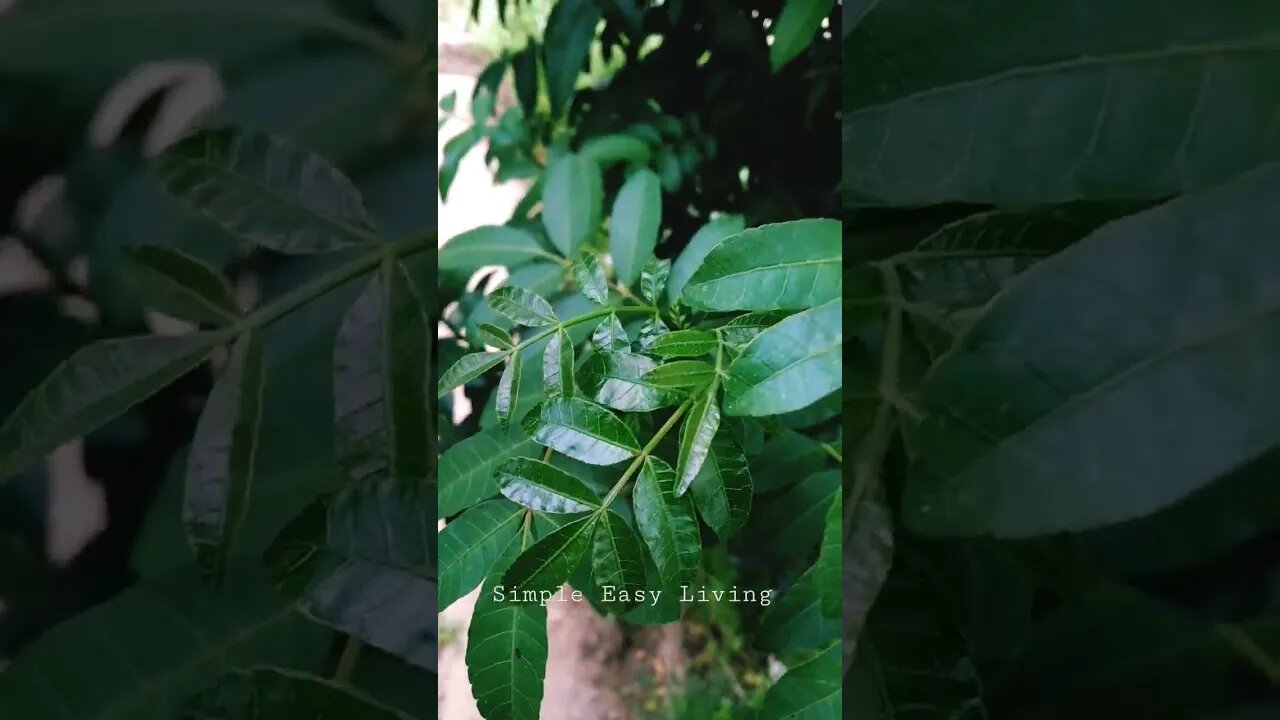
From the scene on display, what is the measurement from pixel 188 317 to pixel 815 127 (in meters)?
0.42

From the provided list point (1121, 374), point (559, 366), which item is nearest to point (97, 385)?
point (559, 366)

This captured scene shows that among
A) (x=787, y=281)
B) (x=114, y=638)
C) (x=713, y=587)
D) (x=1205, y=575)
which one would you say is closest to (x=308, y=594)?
(x=114, y=638)

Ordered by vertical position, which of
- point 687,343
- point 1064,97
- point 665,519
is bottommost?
point 665,519

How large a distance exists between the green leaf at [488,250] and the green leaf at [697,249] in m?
0.09

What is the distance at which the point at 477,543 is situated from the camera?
1.67 ft

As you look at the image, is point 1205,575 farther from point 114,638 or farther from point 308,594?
point 114,638

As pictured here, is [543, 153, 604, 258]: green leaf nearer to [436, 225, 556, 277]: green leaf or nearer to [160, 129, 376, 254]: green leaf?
[436, 225, 556, 277]: green leaf

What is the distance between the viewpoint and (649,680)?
0.52 m

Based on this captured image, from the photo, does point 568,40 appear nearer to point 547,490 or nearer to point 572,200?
point 572,200

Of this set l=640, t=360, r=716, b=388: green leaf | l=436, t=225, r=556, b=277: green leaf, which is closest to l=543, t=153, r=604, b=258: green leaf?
l=436, t=225, r=556, b=277: green leaf

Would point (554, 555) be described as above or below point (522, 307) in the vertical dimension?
below

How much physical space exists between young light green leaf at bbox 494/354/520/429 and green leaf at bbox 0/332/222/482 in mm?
190

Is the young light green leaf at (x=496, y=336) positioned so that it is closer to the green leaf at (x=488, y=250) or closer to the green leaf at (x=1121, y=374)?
the green leaf at (x=488, y=250)

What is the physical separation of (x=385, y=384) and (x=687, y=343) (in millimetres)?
201
